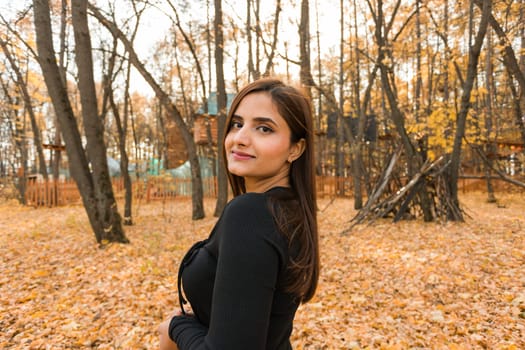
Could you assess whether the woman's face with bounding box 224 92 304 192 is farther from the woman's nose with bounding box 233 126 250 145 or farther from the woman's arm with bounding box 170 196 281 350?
the woman's arm with bounding box 170 196 281 350

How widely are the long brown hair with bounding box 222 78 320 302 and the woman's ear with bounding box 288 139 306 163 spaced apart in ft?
0.05

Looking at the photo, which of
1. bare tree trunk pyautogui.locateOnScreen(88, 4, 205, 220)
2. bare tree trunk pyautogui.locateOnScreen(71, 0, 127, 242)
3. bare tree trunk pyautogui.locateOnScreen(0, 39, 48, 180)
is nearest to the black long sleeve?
bare tree trunk pyautogui.locateOnScreen(71, 0, 127, 242)

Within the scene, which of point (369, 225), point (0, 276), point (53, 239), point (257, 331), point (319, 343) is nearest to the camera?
point (257, 331)

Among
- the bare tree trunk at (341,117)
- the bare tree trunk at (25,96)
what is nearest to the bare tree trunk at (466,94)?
the bare tree trunk at (341,117)

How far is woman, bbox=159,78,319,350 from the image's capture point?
88cm

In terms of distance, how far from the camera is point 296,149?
1.28 meters

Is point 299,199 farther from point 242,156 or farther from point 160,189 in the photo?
point 160,189

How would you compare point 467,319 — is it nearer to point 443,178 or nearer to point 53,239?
point 443,178

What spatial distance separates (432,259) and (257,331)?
20.3 ft

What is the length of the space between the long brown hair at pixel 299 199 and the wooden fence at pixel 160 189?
18.8m

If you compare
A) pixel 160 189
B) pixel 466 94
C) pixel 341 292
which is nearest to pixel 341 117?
pixel 466 94

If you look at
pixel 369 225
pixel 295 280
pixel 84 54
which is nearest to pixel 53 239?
pixel 84 54

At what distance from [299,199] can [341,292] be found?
4527 millimetres

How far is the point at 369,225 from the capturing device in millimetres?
9859
